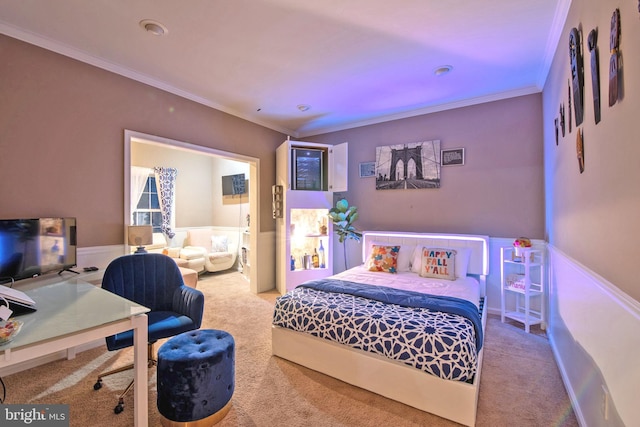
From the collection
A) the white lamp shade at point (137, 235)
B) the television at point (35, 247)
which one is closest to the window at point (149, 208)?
the white lamp shade at point (137, 235)

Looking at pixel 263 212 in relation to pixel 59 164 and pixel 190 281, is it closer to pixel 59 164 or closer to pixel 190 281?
pixel 190 281

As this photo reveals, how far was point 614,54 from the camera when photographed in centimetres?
128

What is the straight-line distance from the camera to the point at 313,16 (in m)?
2.20

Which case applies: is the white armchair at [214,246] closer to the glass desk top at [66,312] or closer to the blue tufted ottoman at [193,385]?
the glass desk top at [66,312]

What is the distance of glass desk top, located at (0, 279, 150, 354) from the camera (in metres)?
1.26

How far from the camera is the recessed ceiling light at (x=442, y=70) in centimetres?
297

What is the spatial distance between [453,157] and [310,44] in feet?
8.28

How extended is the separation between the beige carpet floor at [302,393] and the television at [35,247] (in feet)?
2.86

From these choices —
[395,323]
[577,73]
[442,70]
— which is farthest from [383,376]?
[442,70]

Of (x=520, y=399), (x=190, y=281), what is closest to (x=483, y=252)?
(x=520, y=399)

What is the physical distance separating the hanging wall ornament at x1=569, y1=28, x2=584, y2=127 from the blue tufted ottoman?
9.44ft

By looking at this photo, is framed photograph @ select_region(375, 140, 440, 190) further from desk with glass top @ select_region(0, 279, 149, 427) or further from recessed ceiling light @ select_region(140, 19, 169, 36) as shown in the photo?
desk with glass top @ select_region(0, 279, 149, 427)

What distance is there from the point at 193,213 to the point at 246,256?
6.15ft

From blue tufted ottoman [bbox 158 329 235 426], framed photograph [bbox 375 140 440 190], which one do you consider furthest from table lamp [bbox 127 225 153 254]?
framed photograph [bbox 375 140 440 190]
